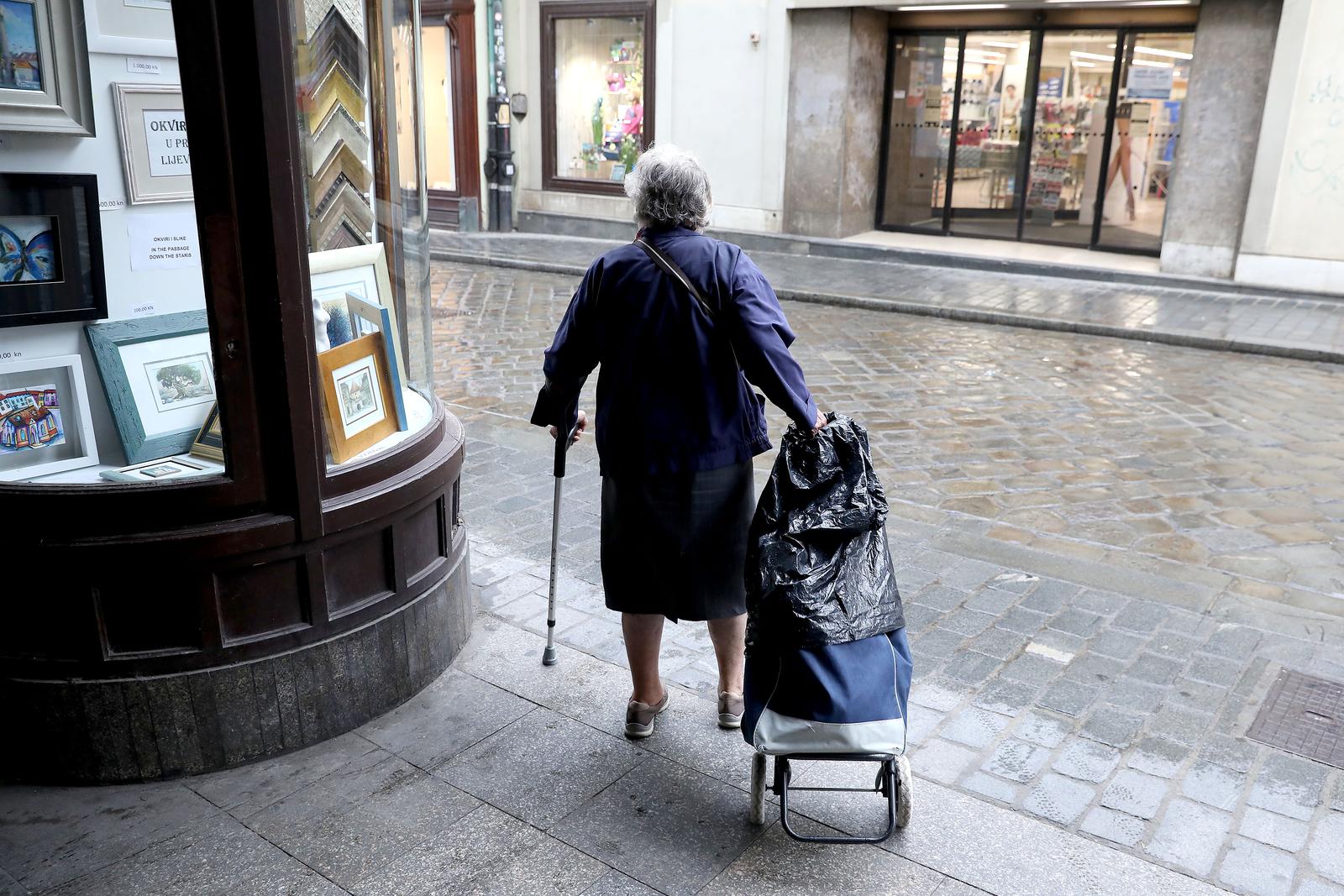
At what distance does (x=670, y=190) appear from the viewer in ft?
11.6

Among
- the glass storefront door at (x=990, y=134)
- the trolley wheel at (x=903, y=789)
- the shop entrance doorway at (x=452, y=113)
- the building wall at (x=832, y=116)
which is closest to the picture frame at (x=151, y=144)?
the trolley wheel at (x=903, y=789)

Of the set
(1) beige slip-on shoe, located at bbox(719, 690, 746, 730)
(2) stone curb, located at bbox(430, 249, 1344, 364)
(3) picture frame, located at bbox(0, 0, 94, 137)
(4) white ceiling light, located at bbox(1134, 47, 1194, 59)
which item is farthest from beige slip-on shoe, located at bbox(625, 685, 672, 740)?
(4) white ceiling light, located at bbox(1134, 47, 1194, 59)

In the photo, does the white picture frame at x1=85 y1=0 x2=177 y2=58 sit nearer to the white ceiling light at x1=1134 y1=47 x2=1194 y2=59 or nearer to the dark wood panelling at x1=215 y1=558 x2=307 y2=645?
the dark wood panelling at x1=215 y1=558 x2=307 y2=645

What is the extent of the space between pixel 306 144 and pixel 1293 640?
420cm

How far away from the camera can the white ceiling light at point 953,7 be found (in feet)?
45.3

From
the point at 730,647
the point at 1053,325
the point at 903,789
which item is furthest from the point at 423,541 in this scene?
the point at 1053,325

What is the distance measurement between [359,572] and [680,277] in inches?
57.3

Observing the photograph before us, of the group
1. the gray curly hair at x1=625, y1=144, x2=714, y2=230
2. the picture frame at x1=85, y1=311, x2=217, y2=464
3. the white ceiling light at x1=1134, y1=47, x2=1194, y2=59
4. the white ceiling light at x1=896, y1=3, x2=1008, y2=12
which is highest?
the white ceiling light at x1=896, y1=3, x2=1008, y2=12

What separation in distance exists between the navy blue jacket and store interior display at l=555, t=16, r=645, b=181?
13137 millimetres

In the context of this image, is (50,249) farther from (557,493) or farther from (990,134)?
(990,134)

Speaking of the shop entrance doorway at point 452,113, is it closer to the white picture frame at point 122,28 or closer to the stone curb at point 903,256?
the stone curb at point 903,256

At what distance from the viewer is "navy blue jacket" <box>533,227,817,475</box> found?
345 cm

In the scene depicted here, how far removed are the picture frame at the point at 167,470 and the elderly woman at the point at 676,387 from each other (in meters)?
1.09

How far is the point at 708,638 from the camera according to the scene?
4691 mm
